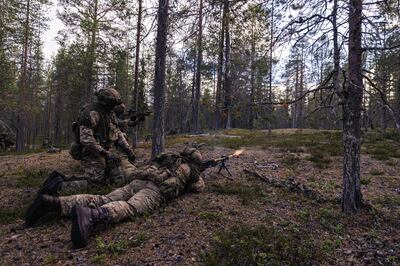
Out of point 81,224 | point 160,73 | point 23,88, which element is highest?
point 23,88

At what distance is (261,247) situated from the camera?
145 inches

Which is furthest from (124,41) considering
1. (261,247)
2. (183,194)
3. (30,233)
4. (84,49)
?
(261,247)

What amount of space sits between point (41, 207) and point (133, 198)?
140 cm

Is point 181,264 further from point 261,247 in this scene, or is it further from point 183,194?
point 183,194

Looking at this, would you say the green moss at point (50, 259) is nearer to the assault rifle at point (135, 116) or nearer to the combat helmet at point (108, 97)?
the combat helmet at point (108, 97)

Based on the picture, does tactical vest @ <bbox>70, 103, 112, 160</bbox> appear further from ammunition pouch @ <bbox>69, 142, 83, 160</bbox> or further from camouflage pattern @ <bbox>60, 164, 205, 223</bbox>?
camouflage pattern @ <bbox>60, 164, 205, 223</bbox>

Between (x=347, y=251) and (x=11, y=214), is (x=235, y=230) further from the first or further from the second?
(x=11, y=214)

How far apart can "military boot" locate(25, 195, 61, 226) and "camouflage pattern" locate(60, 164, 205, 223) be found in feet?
0.37

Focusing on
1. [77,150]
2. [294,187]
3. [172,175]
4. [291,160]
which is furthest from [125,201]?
[291,160]

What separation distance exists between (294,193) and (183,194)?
2.53 m

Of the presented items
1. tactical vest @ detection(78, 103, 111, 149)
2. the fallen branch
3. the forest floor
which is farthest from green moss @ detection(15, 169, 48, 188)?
the fallen branch

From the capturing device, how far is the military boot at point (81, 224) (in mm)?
3637

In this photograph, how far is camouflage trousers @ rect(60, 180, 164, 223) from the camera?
4328 millimetres

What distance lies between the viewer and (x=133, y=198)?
4.73 metres
